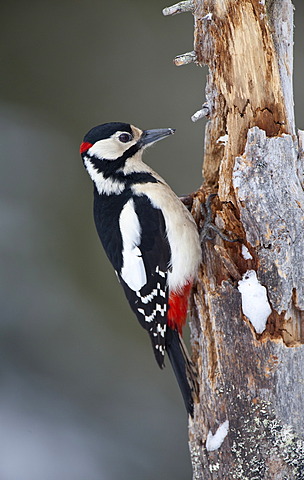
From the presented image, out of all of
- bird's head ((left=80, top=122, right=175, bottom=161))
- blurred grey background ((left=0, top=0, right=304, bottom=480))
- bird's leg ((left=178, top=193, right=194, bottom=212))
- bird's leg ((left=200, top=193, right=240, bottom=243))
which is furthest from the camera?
blurred grey background ((left=0, top=0, right=304, bottom=480))

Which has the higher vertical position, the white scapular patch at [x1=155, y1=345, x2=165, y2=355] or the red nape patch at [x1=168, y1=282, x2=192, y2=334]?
the red nape patch at [x1=168, y1=282, x2=192, y2=334]

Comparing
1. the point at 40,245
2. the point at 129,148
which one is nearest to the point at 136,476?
the point at 40,245

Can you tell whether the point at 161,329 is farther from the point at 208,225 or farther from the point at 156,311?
the point at 208,225

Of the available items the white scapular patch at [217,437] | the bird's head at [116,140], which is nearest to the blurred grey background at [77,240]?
the bird's head at [116,140]

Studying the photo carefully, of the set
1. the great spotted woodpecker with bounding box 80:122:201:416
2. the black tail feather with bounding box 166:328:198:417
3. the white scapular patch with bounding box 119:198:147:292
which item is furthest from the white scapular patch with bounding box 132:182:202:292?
the black tail feather with bounding box 166:328:198:417

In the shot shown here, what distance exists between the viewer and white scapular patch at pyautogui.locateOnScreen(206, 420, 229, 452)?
2219mm

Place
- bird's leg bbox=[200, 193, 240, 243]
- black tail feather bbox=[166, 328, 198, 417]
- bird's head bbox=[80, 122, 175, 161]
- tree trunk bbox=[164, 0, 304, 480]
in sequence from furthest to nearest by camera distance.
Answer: bird's head bbox=[80, 122, 175, 161] → bird's leg bbox=[200, 193, 240, 243] → black tail feather bbox=[166, 328, 198, 417] → tree trunk bbox=[164, 0, 304, 480]

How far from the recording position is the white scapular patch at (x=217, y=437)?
87.4 inches

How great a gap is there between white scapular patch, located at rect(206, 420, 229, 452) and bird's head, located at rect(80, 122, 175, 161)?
127cm

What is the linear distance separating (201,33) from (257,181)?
2.37 ft

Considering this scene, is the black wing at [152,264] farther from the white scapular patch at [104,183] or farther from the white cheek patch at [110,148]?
the white cheek patch at [110,148]

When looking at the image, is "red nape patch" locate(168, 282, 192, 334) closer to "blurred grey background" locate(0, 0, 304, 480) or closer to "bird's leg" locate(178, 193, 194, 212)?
"bird's leg" locate(178, 193, 194, 212)

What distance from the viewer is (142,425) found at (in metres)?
3.84

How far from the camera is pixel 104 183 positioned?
2783 mm
